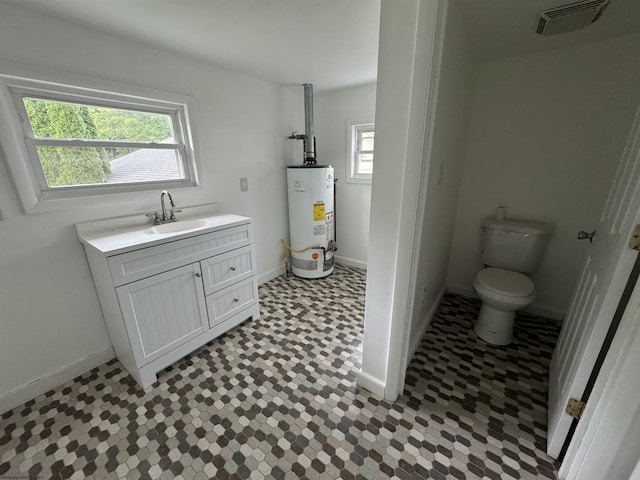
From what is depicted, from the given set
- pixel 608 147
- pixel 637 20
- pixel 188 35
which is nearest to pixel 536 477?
pixel 608 147

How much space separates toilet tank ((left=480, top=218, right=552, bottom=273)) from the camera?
190 centimetres

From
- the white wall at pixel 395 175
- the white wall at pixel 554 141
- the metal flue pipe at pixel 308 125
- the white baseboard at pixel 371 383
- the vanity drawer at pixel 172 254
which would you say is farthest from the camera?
the metal flue pipe at pixel 308 125

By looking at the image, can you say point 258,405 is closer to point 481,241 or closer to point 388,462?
point 388,462

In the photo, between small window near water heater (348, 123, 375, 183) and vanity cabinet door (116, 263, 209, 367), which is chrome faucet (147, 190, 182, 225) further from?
small window near water heater (348, 123, 375, 183)

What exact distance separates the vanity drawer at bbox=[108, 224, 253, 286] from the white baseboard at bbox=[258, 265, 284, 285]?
0.90m

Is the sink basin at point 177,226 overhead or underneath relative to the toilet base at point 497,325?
overhead

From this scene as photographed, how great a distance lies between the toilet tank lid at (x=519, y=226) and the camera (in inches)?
73.9

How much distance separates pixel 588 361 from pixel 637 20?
71.6 inches

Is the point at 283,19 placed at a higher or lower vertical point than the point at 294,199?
higher

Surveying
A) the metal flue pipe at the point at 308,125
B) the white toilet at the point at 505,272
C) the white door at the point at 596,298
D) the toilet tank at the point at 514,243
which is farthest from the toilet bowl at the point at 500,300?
the metal flue pipe at the point at 308,125

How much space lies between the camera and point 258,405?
141cm

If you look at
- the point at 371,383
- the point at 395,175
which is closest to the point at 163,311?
the point at 371,383

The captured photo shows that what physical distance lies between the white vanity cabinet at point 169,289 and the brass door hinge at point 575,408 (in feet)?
6.33

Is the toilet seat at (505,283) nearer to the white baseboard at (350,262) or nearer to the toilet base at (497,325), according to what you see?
the toilet base at (497,325)
